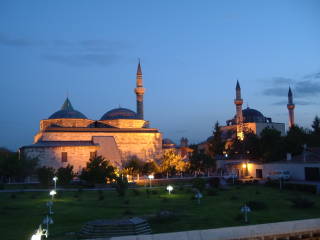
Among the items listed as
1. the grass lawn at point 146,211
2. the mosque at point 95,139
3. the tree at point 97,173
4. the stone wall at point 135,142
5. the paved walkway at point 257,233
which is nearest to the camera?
the paved walkway at point 257,233

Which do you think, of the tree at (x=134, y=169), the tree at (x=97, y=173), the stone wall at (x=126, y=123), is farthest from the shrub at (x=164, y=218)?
the stone wall at (x=126, y=123)

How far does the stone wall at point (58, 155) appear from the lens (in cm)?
3903

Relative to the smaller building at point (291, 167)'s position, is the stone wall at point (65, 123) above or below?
above

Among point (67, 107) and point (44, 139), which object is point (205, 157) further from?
point (67, 107)

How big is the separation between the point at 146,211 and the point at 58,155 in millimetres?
23550

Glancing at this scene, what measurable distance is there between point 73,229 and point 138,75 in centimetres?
3917

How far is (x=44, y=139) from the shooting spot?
42.5 m

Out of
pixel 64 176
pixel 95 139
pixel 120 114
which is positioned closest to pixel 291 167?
pixel 64 176

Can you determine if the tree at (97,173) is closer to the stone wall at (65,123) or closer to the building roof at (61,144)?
the building roof at (61,144)

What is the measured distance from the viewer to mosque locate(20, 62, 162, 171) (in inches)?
1558

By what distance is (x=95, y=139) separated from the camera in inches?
1709

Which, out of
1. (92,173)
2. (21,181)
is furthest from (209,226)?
(21,181)

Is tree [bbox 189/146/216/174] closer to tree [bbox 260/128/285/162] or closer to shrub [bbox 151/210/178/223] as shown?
tree [bbox 260/128/285/162]

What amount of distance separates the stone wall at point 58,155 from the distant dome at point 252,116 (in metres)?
36.7
